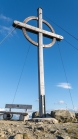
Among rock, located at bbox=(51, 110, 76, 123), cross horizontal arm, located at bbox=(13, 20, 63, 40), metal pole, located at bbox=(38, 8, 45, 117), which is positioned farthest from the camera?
cross horizontal arm, located at bbox=(13, 20, 63, 40)

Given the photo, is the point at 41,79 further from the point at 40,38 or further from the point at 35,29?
the point at 35,29

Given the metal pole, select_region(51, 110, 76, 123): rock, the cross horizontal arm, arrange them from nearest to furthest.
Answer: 1. select_region(51, 110, 76, 123): rock
2. the metal pole
3. the cross horizontal arm

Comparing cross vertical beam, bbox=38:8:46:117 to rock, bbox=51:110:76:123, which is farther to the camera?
cross vertical beam, bbox=38:8:46:117

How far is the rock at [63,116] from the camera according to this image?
9.06 meters

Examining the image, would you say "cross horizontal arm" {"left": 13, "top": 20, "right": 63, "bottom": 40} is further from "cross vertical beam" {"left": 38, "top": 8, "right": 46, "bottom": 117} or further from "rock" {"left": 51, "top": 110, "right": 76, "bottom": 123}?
"rock" {"left": 51, "top": 110, "right": 76, "bottom": 123}

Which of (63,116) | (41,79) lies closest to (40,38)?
(41,79)

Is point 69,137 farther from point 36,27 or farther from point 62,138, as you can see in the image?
point 36,27

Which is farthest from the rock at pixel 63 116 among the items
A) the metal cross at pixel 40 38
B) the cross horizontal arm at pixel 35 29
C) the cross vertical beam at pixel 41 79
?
the cross horizontal arm at pixel 35 29

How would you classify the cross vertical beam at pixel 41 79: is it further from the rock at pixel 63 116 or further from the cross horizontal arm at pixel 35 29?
the rock at pixel 63 116

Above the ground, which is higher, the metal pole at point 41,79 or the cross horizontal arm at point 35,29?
the cross horizontal arm at point 35,29

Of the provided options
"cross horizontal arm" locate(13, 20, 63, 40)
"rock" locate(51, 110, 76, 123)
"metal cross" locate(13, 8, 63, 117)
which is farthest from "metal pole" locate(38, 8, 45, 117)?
"rock" locate(51, 110, 76, 123)

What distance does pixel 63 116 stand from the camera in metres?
9.16

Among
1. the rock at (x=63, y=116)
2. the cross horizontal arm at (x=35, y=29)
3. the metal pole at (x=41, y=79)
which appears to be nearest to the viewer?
the rock at (x=63, y=116)

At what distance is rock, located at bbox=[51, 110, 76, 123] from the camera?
9058mm
